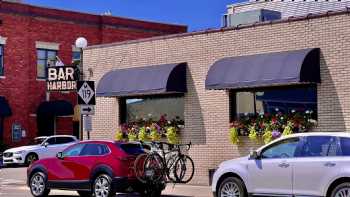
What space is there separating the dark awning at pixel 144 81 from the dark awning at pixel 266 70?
5.04ft

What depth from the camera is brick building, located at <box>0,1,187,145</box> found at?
38.0 metres

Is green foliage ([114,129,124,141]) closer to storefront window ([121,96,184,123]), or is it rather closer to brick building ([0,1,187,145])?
storefront window ([121,96,184,123])

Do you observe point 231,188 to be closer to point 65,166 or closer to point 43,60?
point 65,166

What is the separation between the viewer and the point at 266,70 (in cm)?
1803

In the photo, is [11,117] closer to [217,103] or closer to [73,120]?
[73,120]

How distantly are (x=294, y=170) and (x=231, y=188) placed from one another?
1.85m

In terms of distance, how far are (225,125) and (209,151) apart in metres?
1.02

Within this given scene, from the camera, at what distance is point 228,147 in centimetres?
1991

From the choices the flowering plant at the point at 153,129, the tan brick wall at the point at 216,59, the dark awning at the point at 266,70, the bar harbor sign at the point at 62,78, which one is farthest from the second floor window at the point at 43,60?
the dark awning at the point at 266,70

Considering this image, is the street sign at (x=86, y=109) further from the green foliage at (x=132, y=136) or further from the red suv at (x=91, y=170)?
the green foliage at (x=132, y=136)

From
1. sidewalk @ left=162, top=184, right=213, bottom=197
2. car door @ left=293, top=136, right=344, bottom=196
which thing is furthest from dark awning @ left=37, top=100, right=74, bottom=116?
car door @ left=293, top=136, right=344, bottom=196

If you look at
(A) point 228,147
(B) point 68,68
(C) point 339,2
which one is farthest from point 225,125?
(B) point 68,68

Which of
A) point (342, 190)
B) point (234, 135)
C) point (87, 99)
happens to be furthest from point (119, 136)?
point (342, 190)

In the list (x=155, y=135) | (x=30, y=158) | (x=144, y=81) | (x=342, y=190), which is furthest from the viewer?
(x=30, y=158)
